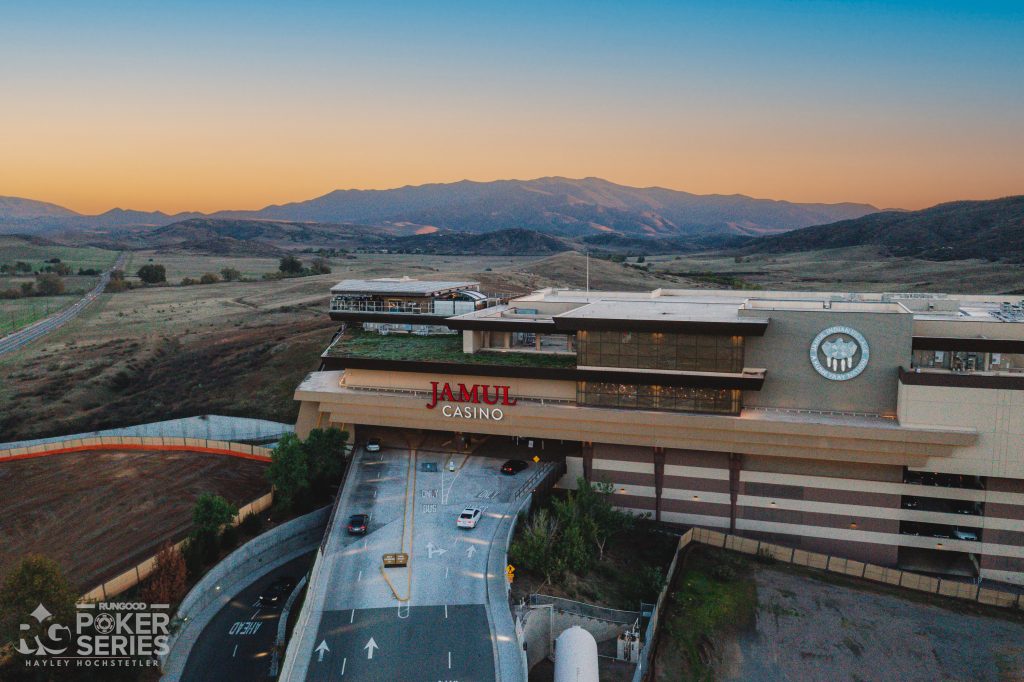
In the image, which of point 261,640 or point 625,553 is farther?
point 625,553

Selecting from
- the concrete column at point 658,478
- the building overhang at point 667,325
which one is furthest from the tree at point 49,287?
the concrete column at point 658,478

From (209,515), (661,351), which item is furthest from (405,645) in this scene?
(661,351)

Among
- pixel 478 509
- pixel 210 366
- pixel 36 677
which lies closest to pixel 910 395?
pixel 478 509

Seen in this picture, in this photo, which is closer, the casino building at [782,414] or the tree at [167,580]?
the tree at [167,580]

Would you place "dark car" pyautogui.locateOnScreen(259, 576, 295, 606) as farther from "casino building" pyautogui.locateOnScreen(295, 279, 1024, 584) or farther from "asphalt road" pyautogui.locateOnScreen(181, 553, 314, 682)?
"casino building" pyautogui.locateOnScreen(295, 279, 1024, 584)

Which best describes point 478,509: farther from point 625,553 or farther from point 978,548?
point 978,548

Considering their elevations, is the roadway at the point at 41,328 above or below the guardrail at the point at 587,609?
above

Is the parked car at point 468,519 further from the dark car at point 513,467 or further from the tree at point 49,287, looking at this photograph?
the tree at point 49,287
